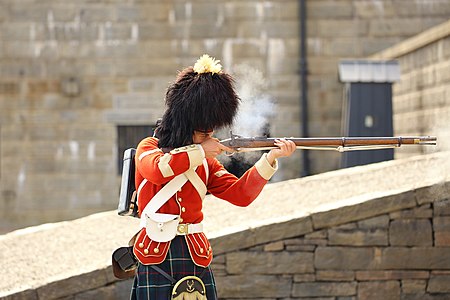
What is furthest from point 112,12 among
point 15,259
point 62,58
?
point 15,259

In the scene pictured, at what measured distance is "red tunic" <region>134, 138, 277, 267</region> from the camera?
14.5 feet

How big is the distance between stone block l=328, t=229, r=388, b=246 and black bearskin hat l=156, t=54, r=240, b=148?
2.24 meters

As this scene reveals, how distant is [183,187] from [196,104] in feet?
1.39

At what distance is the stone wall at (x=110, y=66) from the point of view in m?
13.8

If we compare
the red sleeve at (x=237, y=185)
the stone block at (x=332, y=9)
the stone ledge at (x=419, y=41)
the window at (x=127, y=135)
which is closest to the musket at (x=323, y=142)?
the red sleeve at (x=237, y=185)

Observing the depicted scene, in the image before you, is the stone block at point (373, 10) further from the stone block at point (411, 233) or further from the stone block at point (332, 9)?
the stone block at point (411, 233)

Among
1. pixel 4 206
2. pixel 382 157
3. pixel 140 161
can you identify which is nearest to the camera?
pixel 140 161

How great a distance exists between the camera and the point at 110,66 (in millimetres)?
13797

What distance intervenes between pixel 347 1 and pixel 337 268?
785 cm

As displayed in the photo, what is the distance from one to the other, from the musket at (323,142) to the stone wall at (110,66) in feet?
28.5

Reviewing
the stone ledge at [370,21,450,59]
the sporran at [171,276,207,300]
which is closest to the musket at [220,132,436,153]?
the sporran at [171,276,207,300]

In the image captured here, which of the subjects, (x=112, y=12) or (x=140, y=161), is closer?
(x=140, y=161)

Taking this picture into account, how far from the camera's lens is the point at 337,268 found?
6.64 meters

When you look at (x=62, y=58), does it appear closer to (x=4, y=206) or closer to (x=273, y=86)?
(x=4, y=206)
